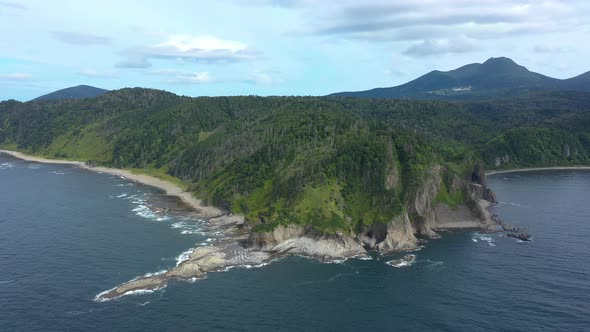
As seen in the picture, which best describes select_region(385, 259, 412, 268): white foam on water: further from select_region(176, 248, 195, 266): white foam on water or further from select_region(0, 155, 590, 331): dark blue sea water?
select_region(176, 248, 195, 266): white foam on water

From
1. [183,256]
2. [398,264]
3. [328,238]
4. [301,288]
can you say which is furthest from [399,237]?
[183,256]

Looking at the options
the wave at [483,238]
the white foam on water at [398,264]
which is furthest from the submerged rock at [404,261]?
the wave at [483,238]

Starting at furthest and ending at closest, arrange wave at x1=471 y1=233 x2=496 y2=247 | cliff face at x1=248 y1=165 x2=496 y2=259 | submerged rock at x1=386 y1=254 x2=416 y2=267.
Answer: wave at x1=471 y1=233 x2=496 y2=247
cliff face at x1=248 y1=165 x2=496 y2=259
submerged rock at x1=386 y1=254 x2=416 y2=267

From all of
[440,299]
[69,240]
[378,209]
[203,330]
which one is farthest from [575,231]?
[69,240]

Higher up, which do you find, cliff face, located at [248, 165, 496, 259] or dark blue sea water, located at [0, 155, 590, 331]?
cliff face, located at [248, 165, 496, 259]

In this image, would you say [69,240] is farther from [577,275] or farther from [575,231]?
[575,231]

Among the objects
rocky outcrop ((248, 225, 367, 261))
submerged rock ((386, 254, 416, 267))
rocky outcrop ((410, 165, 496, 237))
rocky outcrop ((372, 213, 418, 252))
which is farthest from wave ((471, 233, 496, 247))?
Result: rocky outcrop ((248, 225, 367, 261))

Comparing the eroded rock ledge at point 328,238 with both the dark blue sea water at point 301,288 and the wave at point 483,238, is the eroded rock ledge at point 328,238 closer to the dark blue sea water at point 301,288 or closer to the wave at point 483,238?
the dark blue sea water at point 301,288

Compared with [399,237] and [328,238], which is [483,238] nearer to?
[399,237]
